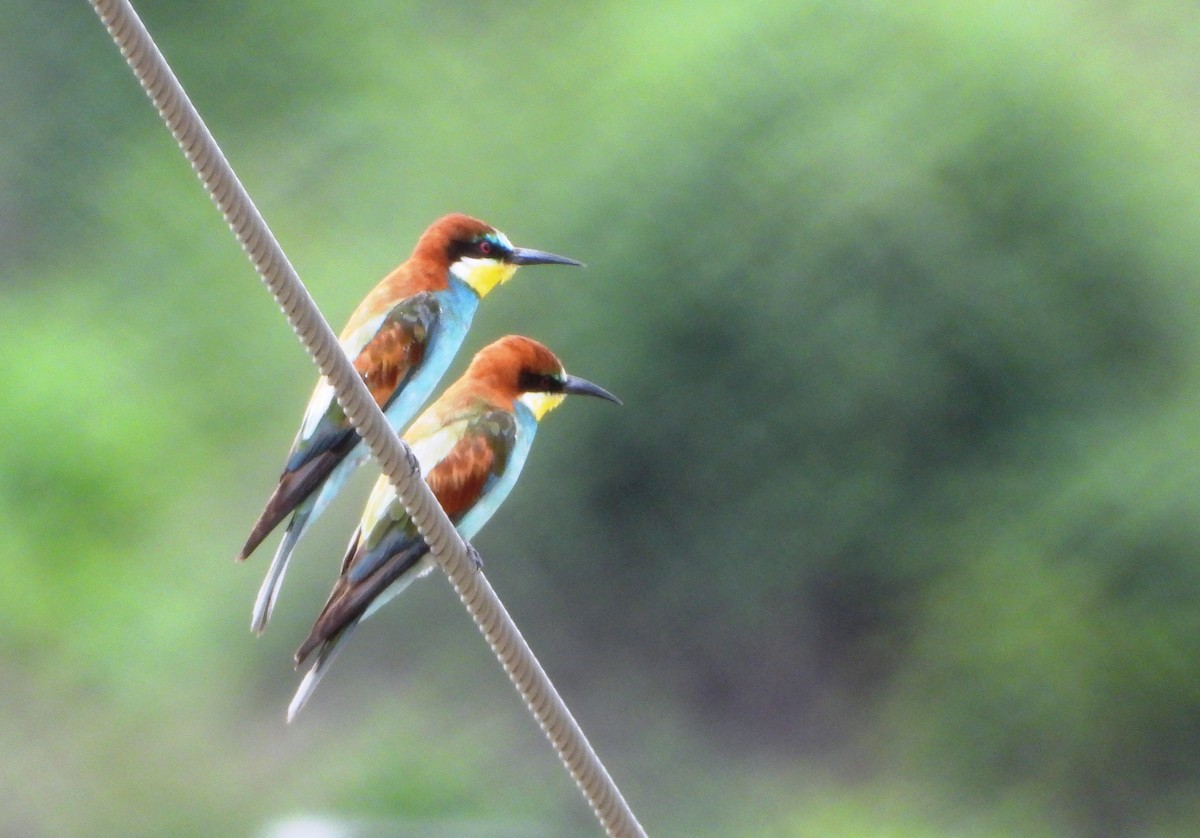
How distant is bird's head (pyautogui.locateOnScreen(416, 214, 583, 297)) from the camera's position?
215 cm

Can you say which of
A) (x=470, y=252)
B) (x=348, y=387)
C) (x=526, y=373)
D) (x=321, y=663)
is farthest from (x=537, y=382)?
(x=348, y=387)

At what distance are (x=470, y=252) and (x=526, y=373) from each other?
0.51 feet

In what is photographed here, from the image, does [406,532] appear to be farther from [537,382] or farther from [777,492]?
[777,492]

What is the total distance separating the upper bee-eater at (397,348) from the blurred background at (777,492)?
295cm

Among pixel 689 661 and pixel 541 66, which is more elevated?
pixel 541 66

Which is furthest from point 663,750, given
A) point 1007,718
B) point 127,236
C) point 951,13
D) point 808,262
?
point 127,236

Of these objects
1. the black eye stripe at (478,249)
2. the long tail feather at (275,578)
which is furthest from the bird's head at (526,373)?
the long tail feather at (275,578)

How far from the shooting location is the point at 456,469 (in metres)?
2.01

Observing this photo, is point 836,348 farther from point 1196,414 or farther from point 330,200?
point 330,200

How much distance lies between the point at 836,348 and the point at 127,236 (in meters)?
3.17

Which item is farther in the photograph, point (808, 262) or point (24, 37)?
point (24, 37)

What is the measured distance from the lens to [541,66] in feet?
23.2

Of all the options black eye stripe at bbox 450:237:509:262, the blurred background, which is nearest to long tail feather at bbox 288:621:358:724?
black eye stripe at bbox 450:237:509:262

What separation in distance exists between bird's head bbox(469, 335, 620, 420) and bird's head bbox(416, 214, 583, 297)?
74 mm
